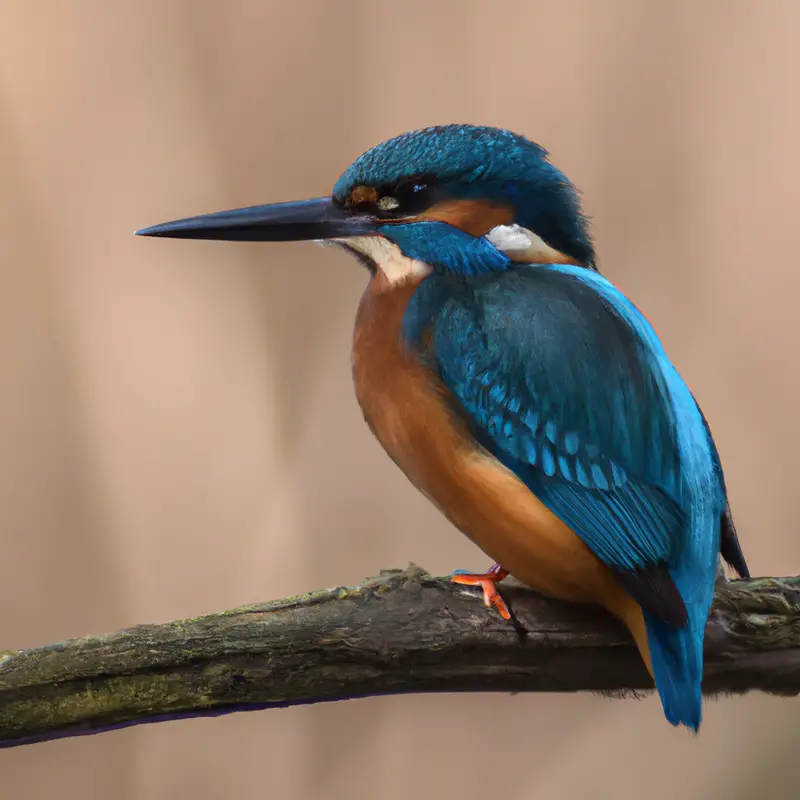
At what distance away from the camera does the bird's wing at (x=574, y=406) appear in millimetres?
1003

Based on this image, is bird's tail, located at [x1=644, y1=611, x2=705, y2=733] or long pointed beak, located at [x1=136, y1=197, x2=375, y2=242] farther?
long pointed beak, located at [x1=136, y1=197, x2=375, y2=242]

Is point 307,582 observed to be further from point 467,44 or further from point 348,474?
point 467,44

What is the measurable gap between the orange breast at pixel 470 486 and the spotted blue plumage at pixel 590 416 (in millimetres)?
19

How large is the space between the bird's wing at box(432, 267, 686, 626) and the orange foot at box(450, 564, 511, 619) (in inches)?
5.6

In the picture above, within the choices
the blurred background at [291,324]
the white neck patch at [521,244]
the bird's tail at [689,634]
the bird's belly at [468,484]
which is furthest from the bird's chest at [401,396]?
the blurred background at [291,324]

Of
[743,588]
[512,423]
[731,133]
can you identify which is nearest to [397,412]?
[512,423]

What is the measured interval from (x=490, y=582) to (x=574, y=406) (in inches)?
9.3

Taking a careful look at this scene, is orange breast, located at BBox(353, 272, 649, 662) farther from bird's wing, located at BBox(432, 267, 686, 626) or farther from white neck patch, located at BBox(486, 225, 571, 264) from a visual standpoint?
white neck patch, located at BBox(486, 225, 571, 264)

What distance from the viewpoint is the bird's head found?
3.63 ft

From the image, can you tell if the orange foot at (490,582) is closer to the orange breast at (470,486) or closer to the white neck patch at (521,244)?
A: the orange breast at (470,486)

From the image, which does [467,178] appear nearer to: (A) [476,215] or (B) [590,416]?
(A) [476,215]

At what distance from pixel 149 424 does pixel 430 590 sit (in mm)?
880

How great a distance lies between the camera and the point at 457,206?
3.67 ft

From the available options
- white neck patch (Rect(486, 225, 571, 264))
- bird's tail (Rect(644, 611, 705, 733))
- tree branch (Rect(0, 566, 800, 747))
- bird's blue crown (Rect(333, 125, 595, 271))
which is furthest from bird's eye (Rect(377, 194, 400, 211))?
bird's tail (Rect(644, 611, 705, 733))
